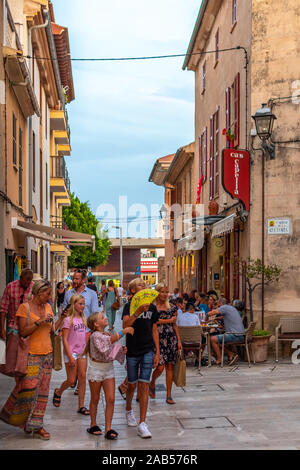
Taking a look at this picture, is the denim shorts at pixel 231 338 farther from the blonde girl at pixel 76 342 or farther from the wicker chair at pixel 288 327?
the blonde girl at pixel 76 342

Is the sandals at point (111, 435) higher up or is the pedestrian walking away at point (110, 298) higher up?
the pedestrian walking away at point (110, 298)

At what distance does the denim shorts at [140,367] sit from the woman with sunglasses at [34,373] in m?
0.93

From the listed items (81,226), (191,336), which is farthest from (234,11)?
(81,226)

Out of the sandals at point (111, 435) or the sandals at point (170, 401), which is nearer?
the sandals at point (111, 435)

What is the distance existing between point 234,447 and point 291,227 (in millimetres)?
8408

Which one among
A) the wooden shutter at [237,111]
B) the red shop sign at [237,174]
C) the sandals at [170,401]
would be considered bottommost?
the sandals at [170,401]

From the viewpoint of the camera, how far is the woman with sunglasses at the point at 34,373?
282 inches

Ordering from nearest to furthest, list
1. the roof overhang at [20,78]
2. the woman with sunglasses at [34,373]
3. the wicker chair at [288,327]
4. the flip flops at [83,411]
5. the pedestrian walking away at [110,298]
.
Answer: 1. the woman with sunglasses at [34,373]
2. the flip flops at [83,411]
3. the wicker chair at [288,327]
4. the roof overhang at [20,78]
5. the pedestrian walking away at [110,298]

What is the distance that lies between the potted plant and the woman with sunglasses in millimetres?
6696

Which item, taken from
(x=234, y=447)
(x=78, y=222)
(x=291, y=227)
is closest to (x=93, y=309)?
(x=234, y=447)

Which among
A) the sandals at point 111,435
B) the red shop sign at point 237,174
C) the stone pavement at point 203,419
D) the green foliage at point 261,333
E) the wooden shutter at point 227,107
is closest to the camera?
the stone pavement at point 203,419

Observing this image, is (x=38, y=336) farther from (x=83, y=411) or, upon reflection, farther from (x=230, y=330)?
(x=230, y=330)

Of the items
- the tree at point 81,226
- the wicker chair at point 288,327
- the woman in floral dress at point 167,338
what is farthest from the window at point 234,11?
the tree at point 81,226

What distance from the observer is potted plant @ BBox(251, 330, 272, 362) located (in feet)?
43.4
